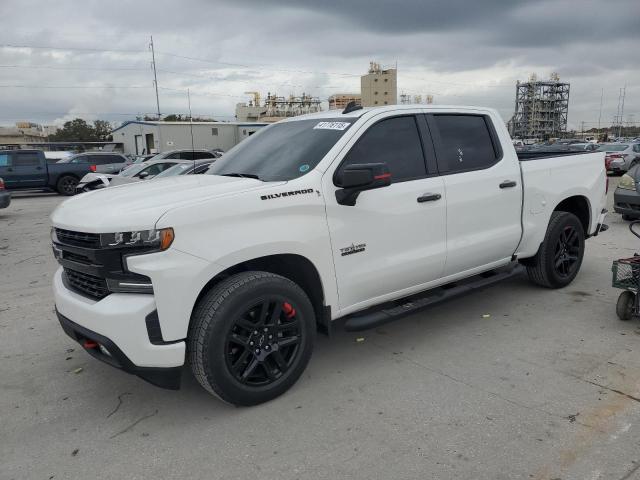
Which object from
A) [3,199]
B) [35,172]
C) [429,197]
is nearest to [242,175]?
[429,197]

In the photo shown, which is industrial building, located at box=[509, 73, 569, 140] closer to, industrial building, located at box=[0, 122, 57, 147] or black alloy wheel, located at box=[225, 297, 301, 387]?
industrial building, located at box=[0, 122, 57, 147]

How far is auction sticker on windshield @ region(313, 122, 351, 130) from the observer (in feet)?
12.6

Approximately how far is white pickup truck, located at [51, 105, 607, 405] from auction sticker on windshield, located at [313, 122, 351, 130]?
2 cm

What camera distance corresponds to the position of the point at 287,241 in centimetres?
324

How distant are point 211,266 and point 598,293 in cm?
438

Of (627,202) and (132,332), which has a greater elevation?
(132,332)

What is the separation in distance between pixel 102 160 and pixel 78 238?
21.1 meters

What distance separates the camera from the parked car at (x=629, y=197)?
9469 mm

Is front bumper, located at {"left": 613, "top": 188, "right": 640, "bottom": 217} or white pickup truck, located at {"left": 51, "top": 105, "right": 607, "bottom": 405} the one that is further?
front bumper, located at {"left": 613, "top": 188, "right": 640, "bottom": 217}

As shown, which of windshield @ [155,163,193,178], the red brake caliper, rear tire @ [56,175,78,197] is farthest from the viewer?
rear tire @ [56,175,78,197]

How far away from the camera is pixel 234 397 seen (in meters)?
3.17

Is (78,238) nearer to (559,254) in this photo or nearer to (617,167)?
(559,254)

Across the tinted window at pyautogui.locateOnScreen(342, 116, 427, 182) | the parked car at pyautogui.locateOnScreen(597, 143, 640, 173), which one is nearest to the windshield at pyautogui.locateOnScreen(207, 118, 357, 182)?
the tinted window at pyautogui.locateOnScreen(342, 116, 427, 182)

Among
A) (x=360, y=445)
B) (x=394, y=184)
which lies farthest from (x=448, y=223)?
(x=360, y=445)
